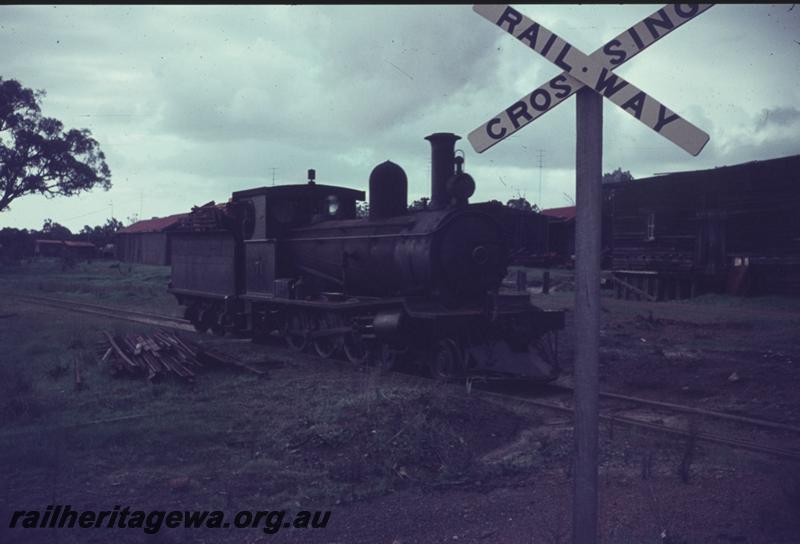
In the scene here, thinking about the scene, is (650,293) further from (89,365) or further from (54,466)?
(54,466)

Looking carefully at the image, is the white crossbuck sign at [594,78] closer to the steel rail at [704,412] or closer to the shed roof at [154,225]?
the steel rail at [704,412]

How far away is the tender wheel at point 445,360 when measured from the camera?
10.1 metres

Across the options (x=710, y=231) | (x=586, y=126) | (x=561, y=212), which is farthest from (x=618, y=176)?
(x=586, y=126)

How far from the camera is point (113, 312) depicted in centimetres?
2145

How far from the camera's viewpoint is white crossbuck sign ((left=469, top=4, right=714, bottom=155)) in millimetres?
3102

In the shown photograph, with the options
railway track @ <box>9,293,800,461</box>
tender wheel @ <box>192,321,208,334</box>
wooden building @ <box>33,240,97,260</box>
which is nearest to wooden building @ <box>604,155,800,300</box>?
railway track @ <box>9,293,800,461</box>

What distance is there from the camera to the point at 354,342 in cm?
1216

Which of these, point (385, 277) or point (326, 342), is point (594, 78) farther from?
point (326, 342)

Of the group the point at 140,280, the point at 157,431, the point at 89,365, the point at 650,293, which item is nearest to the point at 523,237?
the point at 650,293

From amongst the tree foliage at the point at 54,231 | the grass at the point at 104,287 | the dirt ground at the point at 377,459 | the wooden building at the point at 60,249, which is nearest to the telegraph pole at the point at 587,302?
the dirt ground at the point at 377,459

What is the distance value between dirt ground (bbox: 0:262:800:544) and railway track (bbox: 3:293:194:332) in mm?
7804

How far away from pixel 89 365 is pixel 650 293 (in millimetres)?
22199

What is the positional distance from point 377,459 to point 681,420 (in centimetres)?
413

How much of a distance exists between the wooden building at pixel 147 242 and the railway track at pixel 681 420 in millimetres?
47208
